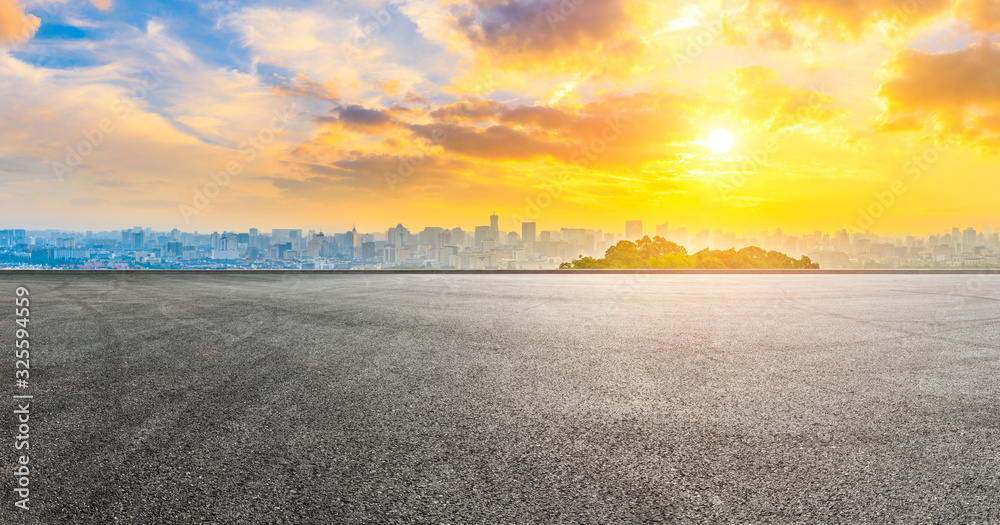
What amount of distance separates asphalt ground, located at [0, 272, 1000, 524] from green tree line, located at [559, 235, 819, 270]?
23.8 meters

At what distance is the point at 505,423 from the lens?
13.3ft

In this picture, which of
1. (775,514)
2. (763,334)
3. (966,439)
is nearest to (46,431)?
(775,514)

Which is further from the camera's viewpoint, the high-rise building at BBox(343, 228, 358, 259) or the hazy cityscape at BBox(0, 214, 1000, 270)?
the high-rise building at BBox(343, 228, 358, 259)

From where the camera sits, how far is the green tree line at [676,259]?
32594 mm

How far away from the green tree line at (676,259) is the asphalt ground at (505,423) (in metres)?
23.8

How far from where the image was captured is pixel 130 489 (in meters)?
2.96

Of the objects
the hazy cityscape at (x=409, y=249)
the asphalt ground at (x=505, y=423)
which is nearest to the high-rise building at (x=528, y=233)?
the hazy cityscape at (x=409, y=249)

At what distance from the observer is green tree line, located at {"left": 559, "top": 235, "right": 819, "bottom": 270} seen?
107 feet

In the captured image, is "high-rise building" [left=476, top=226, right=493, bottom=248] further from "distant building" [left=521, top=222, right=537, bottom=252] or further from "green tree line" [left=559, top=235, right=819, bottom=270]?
"green tree line" [left=559, top=235, right=819, bottom=270]

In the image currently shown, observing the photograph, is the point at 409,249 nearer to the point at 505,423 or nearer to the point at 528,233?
the point at 528,233

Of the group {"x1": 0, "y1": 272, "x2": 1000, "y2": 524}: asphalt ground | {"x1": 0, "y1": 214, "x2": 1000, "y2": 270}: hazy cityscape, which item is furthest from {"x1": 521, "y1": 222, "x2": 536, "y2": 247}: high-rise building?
{"x1": 0, "y1": 272, "x2": 1000, "y2": 524}: asphalt ground

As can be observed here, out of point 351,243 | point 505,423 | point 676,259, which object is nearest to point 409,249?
point 351,243

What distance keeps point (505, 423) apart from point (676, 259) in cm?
3138

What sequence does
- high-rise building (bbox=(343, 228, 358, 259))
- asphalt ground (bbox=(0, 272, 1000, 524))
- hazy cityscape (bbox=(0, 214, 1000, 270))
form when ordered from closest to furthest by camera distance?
asphalt ground (bbox=(0, 272, 1000, 524)), hazy cityscape (bbox=(0, 214, 1000, 270)), high-rise building (bbox=(343, 228, 358, 259))
